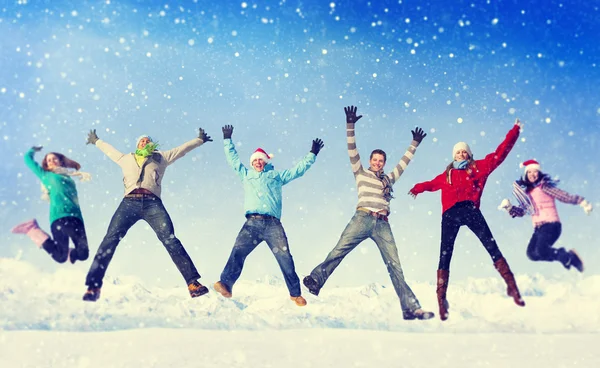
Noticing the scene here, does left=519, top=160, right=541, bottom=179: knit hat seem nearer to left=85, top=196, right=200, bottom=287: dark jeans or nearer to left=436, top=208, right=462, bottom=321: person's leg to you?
left=436, top=208, right=462, bottom=321: person's leg

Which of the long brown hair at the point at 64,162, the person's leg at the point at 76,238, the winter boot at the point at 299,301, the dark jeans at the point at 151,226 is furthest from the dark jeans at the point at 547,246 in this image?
the long brown hair at the point at 64,162

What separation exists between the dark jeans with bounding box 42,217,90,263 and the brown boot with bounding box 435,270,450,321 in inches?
199

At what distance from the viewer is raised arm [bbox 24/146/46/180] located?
8.01 m

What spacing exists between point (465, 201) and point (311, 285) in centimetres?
259

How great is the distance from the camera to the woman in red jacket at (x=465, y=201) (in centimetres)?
803

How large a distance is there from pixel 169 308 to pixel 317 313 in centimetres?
331

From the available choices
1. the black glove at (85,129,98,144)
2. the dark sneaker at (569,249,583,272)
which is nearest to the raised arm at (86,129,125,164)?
the black glove at (85,129,98,144)

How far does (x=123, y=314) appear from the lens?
1098 cm

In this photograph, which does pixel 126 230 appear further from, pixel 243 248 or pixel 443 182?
pixel 443 182

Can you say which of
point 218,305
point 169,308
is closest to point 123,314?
point 169,308

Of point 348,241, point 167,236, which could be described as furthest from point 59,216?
point 348,241

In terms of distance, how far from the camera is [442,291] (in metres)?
7.98

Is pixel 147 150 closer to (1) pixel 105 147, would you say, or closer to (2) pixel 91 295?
(1) pixel 105 147

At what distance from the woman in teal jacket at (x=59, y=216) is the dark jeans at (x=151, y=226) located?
1.17 feet
